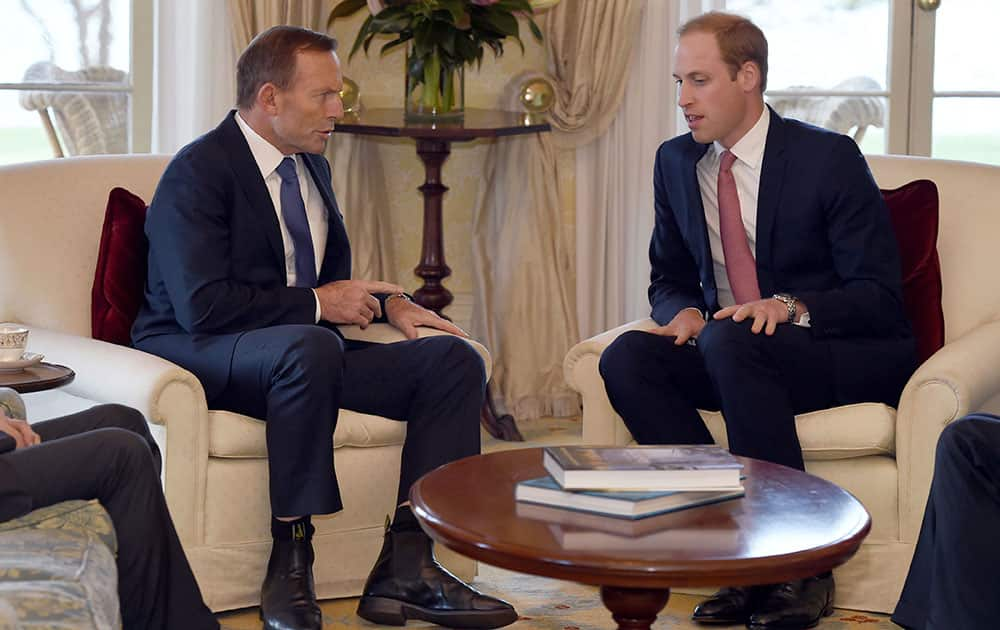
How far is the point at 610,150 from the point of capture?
474cm

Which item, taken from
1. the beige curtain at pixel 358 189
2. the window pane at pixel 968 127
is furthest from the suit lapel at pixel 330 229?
the window pane at pixel 968 127

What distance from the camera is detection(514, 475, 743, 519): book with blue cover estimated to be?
196 centimetres

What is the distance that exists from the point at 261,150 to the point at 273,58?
0.67 feet

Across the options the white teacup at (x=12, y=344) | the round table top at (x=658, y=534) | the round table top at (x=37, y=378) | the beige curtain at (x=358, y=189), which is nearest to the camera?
the round table top at (x=658, y=534)

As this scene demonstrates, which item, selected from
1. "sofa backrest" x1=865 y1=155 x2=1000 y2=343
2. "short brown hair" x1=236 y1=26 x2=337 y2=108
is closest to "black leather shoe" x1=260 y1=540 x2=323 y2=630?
"short brown hair" x1=236 y1=26 x2=337 y2=108

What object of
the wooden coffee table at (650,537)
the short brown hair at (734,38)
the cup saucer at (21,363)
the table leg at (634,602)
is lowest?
the table leg at (634,602)

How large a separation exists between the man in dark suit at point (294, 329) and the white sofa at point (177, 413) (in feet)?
0.23

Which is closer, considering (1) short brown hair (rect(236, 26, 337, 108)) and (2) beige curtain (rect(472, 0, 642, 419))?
(1) short brown hair (rect(236, 26, 337, 108))

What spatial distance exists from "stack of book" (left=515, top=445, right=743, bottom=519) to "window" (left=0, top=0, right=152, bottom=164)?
282 cm

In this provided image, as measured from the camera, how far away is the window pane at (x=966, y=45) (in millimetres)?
4816

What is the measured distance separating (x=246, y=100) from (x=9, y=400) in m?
0.99

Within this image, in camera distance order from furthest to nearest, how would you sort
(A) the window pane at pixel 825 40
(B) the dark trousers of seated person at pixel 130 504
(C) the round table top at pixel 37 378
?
(A) the window pane at pixel 825 40
(C) the round table top at pixel 37 378
(B) the dark trousers of seated person at pixel 130 504

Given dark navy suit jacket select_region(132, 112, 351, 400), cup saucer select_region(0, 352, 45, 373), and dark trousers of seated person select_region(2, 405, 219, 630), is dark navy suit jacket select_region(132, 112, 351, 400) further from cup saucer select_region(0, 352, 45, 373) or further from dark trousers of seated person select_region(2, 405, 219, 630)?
dark trousers of seated person select_region(2, 405, 219, 630)

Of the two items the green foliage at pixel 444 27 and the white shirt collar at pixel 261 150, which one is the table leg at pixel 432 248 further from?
the white shirt collar at pixel 261 150
